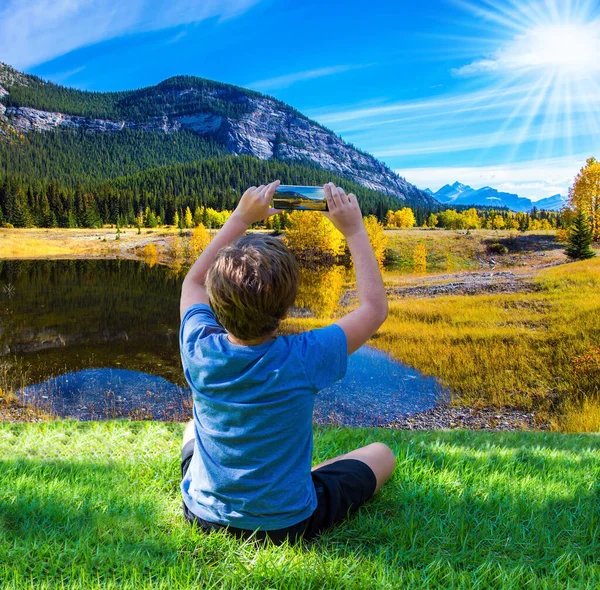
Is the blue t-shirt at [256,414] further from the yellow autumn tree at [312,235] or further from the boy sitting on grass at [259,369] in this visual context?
the yellow autumn tree at [312,235]

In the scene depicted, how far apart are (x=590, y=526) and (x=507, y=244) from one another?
13668 millimetres

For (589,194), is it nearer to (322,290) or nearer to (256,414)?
(322,290)

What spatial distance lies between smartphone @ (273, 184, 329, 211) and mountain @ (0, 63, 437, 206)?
121 m

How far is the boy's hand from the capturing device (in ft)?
4.61

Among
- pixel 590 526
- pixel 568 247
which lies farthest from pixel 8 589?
pixel 568 247

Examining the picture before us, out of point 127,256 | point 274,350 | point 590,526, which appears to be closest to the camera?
point 274,350

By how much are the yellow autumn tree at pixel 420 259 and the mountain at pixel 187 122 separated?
105 metres

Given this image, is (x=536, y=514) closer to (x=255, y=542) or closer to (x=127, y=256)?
(x=255, y=542)

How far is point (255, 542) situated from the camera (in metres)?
1.46

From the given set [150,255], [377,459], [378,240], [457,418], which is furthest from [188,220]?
[377,459]

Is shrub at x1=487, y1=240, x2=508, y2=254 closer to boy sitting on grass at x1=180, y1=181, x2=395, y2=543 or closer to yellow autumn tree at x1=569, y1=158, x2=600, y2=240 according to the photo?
yellow autumn tree at x1=569, y1=158, x2=600, y2=240

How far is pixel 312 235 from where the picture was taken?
20438 millimetres

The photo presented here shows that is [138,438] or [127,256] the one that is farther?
[127,256]

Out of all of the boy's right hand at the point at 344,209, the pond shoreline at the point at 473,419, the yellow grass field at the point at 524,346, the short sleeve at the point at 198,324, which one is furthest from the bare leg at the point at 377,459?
the yellow grass field at the point at 524,346
